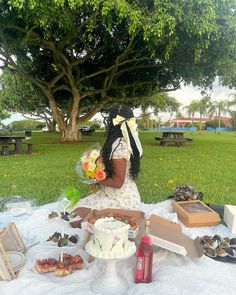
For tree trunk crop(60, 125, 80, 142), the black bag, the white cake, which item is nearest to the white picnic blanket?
the white cake

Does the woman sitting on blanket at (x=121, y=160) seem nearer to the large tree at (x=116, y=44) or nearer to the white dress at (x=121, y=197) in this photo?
the white dress at (x=121, y=197)

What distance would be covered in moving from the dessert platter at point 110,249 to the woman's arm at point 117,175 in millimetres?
1054

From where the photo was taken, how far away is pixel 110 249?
89.4 inches

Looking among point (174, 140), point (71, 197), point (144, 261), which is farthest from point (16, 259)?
point (174, 140)

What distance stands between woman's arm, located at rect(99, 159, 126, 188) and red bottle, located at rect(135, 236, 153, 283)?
1.06 meters

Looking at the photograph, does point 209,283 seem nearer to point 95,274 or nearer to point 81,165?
point 95,274

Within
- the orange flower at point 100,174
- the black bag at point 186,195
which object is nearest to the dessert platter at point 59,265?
the orange flower at point 100,174

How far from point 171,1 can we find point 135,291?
1118 centimetres

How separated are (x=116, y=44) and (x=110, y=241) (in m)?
16.2

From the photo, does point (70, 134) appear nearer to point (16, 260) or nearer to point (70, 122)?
point (70, 122)

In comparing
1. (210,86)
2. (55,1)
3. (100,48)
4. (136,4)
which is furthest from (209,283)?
(210,86)

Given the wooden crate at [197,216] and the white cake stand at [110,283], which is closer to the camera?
the white cake stand at [110,283]

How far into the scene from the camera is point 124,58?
17.5 m

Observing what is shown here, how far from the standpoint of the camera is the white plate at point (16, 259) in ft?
8.91
